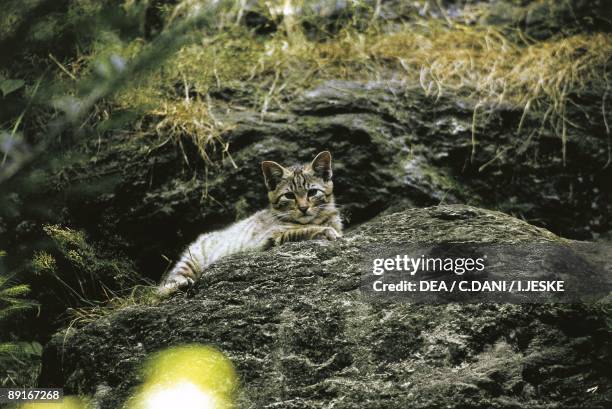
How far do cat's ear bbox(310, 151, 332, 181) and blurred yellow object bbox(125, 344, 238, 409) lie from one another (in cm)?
192

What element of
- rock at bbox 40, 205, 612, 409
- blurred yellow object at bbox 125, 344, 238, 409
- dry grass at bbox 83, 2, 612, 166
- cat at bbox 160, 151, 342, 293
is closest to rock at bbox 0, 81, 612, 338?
dry grass at bbox 83, 2, 612, 166

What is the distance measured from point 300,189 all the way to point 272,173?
0.24m

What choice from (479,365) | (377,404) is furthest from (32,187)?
(479,365)

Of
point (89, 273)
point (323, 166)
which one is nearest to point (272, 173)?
point (323, 166)

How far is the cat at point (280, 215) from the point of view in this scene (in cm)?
482

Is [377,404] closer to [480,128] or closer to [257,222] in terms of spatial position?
[257,222]

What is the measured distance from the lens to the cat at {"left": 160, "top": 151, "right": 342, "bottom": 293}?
4.82 m

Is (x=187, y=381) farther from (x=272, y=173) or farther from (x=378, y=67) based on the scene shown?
(x=378, y=67)

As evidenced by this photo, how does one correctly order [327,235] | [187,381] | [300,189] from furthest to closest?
[300,189]
[327,235]
[187,381]

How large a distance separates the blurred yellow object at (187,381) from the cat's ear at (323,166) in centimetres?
192

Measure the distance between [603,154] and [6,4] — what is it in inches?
177

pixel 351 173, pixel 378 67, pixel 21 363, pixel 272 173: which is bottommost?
pixel 21 363

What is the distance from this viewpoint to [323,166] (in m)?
5.06

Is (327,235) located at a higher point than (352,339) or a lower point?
higher
